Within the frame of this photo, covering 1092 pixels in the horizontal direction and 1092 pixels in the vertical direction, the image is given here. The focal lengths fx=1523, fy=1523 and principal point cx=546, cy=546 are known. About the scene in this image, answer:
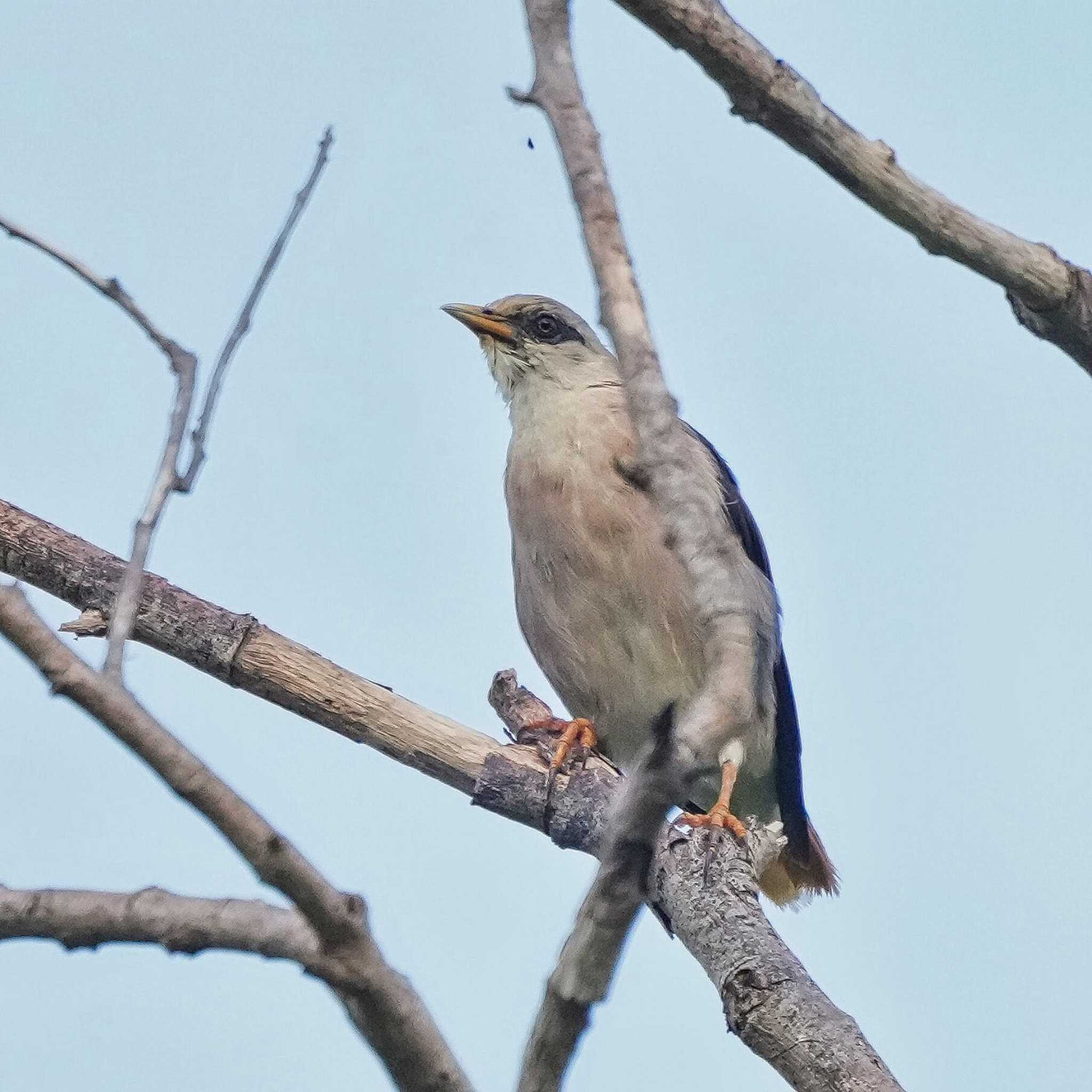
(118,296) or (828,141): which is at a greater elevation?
(828,141)

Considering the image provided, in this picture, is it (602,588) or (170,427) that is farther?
(602,588)

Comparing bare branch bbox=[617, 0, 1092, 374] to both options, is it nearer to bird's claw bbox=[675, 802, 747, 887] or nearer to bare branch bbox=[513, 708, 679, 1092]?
bird's claw bbox=[675, 802, 747, 887]

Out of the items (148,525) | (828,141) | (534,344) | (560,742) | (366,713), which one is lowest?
(148,525)

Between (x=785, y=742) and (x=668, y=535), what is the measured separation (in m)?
4.91

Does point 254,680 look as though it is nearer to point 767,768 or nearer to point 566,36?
point 767,768

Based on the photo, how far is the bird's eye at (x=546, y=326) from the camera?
7211 mm

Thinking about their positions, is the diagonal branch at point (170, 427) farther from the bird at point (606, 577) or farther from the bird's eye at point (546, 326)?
the bird's eye at point (546, 326)

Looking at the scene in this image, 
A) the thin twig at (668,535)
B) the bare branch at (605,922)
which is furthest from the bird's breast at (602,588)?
the bare branch at (605,922)

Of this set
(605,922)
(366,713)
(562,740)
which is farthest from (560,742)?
(605,922)

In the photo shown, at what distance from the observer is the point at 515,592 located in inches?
268

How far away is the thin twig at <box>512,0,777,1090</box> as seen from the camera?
185 cm

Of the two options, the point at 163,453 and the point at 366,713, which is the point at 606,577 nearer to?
the point at 366,713

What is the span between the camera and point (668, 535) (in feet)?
7.26

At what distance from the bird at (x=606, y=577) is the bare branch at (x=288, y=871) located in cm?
359
